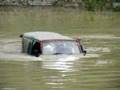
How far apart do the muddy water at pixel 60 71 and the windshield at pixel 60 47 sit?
0.23m

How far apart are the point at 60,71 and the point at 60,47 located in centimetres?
247

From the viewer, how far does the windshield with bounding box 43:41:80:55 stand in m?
19.3

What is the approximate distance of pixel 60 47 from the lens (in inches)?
764

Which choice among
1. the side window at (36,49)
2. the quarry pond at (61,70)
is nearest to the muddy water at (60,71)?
the quarry pond at (61,70)

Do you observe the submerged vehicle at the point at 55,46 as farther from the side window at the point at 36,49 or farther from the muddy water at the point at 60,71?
the muddy water at the point at 60,71

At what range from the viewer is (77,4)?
6450 cm

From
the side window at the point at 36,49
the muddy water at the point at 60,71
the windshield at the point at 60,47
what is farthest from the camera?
the side window at the point at 36,49

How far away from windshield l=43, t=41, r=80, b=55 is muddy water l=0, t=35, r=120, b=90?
0.74 ft

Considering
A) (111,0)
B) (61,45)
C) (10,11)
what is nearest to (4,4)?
(10,11)

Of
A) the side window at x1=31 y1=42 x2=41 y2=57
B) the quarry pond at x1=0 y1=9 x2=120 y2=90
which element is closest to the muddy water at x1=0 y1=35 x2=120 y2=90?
the quarry pond at x1=0 y1=9 x2=120 y2=90

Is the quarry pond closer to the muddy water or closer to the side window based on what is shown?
the muddy water

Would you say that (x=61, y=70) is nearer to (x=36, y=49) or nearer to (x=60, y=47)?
(x=60, y=47)

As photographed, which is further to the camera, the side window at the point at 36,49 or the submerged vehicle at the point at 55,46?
the side window at the point at 36,49

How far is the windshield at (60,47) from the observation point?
19.3m
